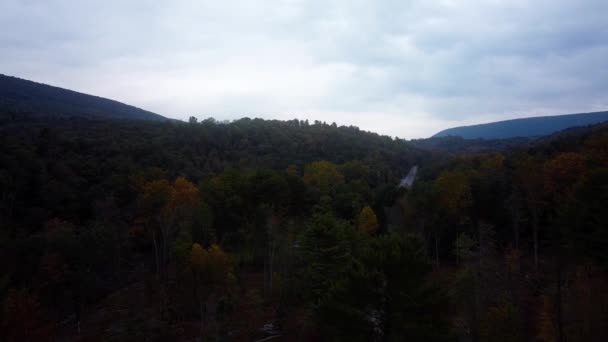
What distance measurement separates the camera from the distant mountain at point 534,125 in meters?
116

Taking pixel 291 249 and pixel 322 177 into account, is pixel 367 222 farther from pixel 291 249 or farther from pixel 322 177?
pixel 322 177

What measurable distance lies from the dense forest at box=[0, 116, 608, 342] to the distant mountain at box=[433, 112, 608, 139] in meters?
94.9

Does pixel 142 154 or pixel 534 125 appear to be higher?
pixel 534 125

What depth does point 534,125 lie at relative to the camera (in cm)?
13975

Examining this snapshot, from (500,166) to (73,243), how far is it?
3053 centimetres

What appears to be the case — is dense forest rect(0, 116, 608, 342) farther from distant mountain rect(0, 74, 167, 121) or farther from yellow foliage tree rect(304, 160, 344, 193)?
distant mountain rect(0, 74, 167, 121)

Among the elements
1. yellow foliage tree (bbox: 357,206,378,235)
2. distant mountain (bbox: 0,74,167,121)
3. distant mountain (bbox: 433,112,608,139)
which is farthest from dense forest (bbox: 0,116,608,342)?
distant mountain (bbox: 433,112,608,139)

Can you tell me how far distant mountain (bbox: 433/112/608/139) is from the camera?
379ft

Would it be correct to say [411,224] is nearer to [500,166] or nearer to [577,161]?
[577,161]

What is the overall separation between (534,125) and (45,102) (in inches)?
5640

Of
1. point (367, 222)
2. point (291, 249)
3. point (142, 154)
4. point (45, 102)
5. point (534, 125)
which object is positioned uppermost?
point (45, 102)

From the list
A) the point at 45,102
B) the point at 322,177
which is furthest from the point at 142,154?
the point at 45,102

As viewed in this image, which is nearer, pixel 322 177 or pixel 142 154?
pixel 322 177

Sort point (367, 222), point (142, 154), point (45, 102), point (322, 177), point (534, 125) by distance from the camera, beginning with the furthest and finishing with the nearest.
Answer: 1. point (534, 125)
2. point (45, 102)
3. point (142, 154)
4. point (322, 177)
5. point (367, 222)
